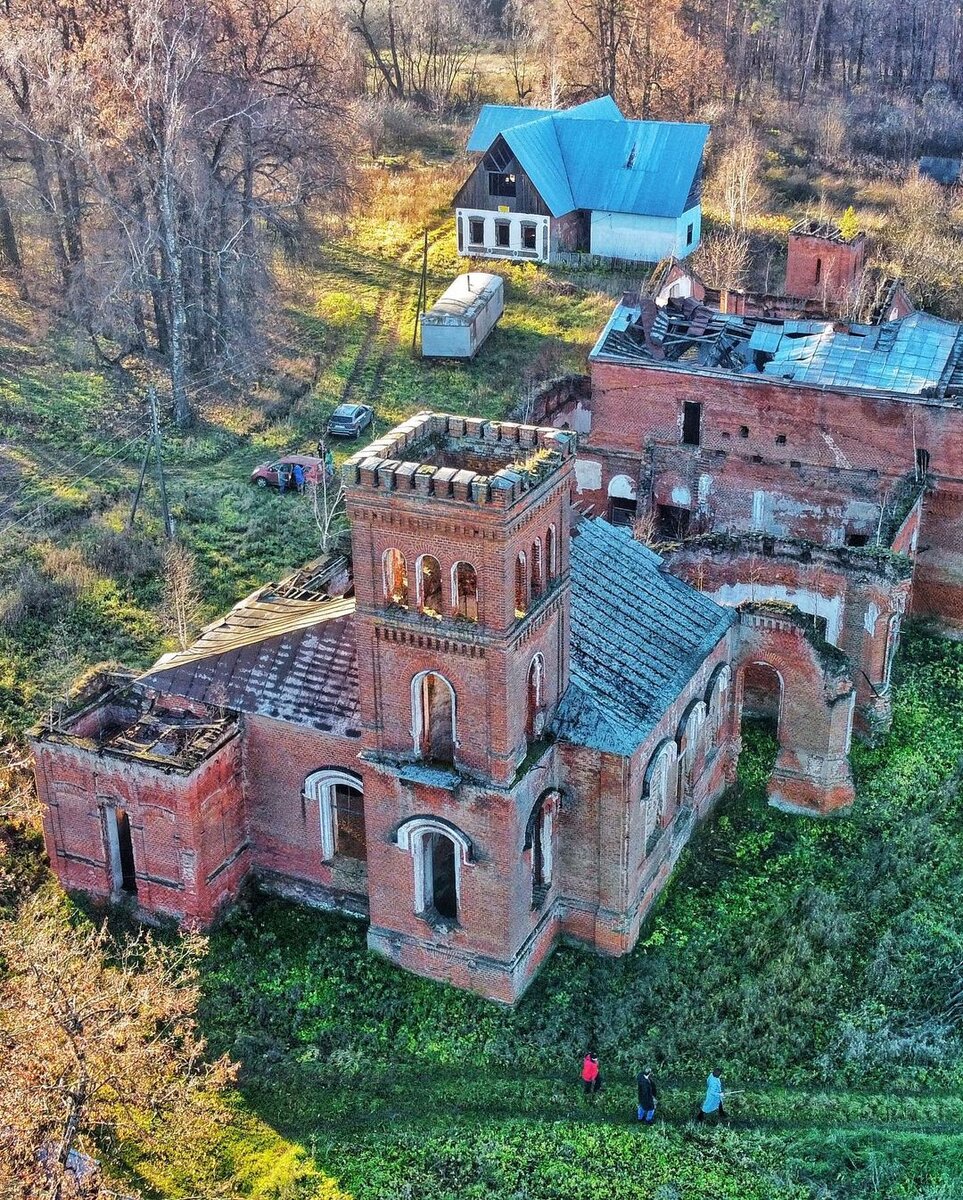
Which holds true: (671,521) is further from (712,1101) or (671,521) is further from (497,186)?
(497,186)

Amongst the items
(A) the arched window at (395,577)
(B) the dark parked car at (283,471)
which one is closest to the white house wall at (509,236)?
A: (B) the dark parked car at (283,471)

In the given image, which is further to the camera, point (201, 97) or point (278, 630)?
point (201, 97)

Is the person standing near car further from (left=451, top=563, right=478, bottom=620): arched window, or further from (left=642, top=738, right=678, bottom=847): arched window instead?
(left=451, top=563, right=478, bottom=620): arched window

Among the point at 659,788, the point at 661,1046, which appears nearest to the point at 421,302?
the point at 659,788

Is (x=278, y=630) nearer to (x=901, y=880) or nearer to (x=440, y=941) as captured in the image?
(x=440, y=941)

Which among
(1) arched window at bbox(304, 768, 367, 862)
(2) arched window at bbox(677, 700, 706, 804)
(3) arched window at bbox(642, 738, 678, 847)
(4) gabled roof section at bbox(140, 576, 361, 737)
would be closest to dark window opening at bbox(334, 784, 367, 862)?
(1) arched window at bbox(304, 768, 367, 862)

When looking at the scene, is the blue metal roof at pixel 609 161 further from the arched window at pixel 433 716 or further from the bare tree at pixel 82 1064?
the bare tree at pixel 82 1064

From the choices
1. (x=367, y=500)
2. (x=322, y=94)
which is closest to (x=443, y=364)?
(x=322, y=94)
